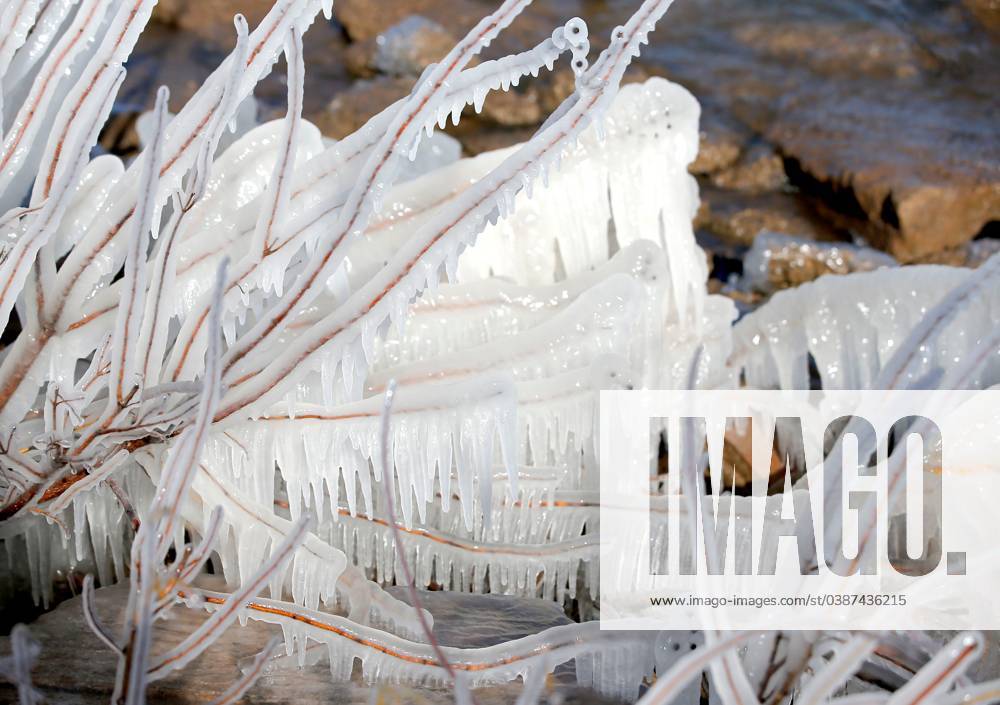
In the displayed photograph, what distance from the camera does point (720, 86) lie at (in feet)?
14.1

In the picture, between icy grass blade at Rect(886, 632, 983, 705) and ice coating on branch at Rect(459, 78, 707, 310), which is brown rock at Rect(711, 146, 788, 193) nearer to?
ice coating on branch at Rect(459, 78, 707, 310)

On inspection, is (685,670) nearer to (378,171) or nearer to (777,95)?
(378,171)

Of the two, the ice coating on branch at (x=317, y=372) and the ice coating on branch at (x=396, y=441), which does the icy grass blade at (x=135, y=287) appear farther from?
the ice coating on branch at (x=396, y=441)

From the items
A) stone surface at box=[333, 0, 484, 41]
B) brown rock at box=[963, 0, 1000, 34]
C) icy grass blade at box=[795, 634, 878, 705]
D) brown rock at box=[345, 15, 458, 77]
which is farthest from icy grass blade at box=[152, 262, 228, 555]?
brown rock at box=[963, 0, 1000, 34]

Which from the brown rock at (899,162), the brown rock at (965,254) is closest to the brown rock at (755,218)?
the brown rock at (899,162)

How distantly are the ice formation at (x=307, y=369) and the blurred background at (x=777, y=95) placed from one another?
66.3 inches

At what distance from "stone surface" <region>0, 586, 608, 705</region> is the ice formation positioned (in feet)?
0.14

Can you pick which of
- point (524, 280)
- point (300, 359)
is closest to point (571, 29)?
point (300, 359)

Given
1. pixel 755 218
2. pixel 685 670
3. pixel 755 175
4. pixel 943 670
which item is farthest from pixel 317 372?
pixel 755 175

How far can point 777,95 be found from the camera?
4219 millimetres

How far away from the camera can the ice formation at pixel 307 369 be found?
1189 mm

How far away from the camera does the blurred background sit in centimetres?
343

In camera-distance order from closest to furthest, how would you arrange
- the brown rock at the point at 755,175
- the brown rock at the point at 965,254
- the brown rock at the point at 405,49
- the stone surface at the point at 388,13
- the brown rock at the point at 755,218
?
the brown rock at the point at 965,254
the brown rock at the point at 755,218
the brown rock at the point at 755,175
the brown rock at the point at 405,49
the stone surface at the point at 388,13

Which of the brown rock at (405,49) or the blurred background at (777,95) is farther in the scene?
the brown rock at (405,49)
